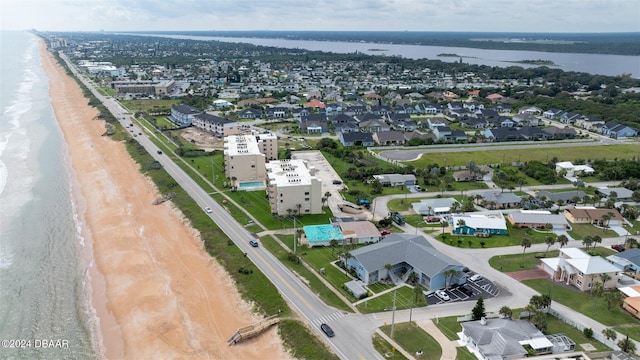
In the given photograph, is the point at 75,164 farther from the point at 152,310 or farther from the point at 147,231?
the point at 152,310

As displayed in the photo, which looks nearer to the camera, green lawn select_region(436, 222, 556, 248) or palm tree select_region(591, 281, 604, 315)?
palm tree select_region(591, 281, 604, 315)

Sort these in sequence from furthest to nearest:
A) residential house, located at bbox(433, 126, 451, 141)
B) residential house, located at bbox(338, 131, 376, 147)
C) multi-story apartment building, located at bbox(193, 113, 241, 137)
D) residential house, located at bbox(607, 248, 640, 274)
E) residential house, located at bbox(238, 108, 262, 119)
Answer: residential house, located at bbox(238, 108, 262, 119), residential house, located at bbox(433, 126, 451, 141), multi-story apartment building, located at bbox(193, 113, 241, 137), residential house, located at bbox(338, 131, 376, 147), residential house, located at bbox(607, 248, 640, 274)

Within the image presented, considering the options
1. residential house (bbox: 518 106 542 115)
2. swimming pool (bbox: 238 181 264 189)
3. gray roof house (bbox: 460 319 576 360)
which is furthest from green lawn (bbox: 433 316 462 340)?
residential house (bbox: 518 106 542 115)

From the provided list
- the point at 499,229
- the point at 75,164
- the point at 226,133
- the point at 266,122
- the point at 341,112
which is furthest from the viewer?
the point at 341,112

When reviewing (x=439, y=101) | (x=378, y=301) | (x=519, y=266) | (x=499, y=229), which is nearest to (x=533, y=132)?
(x=439, y=101)

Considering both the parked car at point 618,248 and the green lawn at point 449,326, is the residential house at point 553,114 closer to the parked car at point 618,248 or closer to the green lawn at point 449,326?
the parked car at point 618,248

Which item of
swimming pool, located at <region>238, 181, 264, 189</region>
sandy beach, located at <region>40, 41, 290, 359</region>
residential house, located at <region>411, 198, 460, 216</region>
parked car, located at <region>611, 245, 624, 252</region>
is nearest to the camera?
sandy beach, located at <region>40, 41, 290, 359</region>

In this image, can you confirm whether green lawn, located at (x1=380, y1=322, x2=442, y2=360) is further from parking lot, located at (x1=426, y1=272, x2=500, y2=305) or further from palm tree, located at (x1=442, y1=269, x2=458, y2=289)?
palm tree, located at (x1=442, y1=269, x2=458, y2=289)
